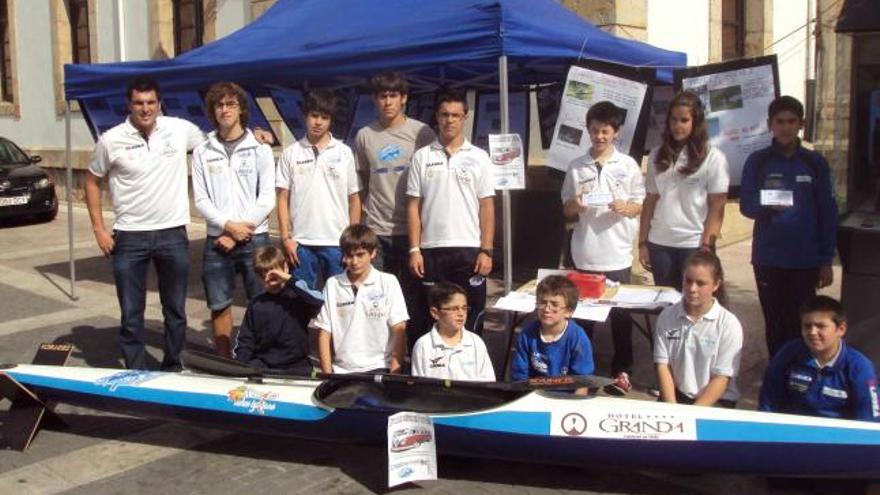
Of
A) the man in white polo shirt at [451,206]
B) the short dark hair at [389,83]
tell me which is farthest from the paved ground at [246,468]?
the short dark hair at [389,83]

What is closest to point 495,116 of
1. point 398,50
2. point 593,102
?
point 398,50

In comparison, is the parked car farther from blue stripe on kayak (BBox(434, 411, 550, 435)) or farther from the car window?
blue stripe on kayak (BBox(434, 411, 550, 435))

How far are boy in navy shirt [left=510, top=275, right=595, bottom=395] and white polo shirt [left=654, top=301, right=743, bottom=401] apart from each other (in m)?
0.36

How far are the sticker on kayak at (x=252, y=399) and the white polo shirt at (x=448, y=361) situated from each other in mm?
681

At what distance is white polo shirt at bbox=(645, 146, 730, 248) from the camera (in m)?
4.74

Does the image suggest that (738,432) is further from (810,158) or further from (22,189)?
(22,189)

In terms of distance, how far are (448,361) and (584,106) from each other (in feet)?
6.32

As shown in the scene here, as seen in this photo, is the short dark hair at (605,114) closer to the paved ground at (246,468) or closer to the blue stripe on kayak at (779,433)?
the paved ground at (246,468)

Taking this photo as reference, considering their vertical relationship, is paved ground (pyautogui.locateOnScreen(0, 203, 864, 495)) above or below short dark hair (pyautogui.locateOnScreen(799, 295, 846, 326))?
below

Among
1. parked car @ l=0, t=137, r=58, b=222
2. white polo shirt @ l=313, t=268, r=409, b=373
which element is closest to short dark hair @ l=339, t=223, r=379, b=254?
white polo shirt @ l=313, t=268, r=409, b=373

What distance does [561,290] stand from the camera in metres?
4.19

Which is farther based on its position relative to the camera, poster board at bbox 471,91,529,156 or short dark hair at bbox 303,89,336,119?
poster board at bbox 471,91,529,156

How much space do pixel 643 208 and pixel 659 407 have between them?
1.61m

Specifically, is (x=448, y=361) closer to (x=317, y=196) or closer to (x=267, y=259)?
(x=267, y=259)
